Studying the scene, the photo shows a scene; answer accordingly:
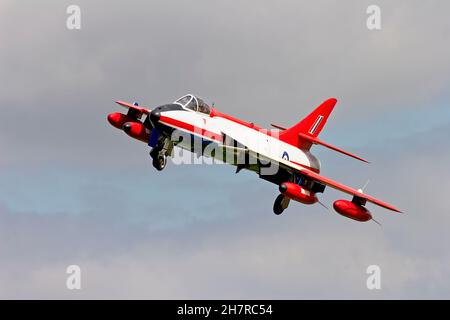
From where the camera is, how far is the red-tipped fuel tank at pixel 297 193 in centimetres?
5038

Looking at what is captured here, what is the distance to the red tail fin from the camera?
55.3m

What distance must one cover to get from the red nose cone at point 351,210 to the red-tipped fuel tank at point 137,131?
9.40 meters

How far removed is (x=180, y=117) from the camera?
49.0 m

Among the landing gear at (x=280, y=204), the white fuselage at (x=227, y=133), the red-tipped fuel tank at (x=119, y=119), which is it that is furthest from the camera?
the landing gear at (x=280, y=204)

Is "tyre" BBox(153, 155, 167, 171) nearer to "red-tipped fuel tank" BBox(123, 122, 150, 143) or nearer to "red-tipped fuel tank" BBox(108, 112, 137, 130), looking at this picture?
"red-tipped fuel tank" BBox(123, 122, 150, 143)

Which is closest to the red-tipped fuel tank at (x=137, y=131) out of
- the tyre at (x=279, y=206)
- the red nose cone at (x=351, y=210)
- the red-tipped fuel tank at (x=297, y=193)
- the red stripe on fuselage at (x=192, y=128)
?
the red stripe on fuselage at (x=192, y=128)

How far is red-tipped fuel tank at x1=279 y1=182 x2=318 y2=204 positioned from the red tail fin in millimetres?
4453

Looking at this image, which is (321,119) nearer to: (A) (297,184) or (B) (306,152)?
(B) (306,152)

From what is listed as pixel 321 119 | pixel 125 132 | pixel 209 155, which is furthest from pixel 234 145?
pixel 321 119

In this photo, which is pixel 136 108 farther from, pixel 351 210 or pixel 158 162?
pixel 351 210

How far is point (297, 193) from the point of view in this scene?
166ft

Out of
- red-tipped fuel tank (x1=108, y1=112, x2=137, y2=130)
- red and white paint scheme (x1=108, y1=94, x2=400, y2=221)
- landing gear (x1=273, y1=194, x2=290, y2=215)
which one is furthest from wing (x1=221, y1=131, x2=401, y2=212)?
red-tipped fuel tank (x1=108, y1=112, x2=137, y2=130)

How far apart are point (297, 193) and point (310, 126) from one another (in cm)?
660

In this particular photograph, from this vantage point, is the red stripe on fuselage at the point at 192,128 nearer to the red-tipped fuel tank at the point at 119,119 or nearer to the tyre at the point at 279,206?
the red-tipped fuel tank at the point at 119,119
